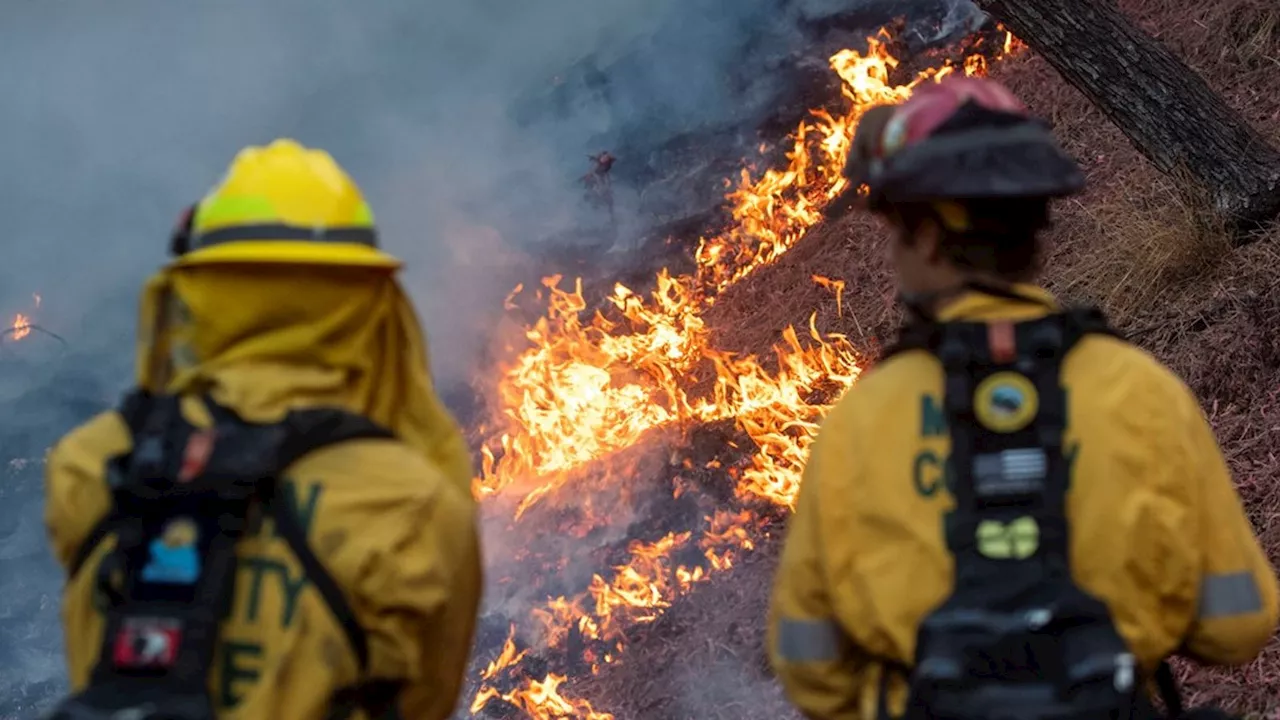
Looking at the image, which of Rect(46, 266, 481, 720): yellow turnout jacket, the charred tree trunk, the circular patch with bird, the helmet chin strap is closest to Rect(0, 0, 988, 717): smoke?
the charred tree trunk

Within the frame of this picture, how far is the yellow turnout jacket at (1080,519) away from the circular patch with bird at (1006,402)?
6cm

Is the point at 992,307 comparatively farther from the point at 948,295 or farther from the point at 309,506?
the point at 309,506

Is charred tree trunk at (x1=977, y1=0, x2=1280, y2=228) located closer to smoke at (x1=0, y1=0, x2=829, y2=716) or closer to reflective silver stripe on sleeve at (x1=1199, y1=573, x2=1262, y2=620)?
smoke at (x1=0, y1=0, x2=829, y2=716)

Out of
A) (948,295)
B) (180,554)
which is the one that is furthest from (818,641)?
(180,554)

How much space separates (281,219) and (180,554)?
0.54m

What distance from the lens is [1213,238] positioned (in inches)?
220

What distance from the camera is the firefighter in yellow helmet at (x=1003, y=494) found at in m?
1.82

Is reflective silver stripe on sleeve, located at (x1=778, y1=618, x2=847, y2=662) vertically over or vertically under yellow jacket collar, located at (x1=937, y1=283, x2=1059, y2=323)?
under

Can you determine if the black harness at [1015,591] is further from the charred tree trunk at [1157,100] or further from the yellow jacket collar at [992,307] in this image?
the charred tree trunk at [1157,100]

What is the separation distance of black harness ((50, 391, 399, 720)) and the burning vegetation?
3.56 meters

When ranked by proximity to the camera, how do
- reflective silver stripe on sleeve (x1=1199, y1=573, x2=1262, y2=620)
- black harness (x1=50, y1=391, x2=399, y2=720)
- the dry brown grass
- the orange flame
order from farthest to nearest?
the orange flame → the dry brown grass → reflective silver stripe on sleeve (x1=1199, y1=573, x2=1262, y2=620) → black harness (x1=50, y1=391, x2=399, y2=720)

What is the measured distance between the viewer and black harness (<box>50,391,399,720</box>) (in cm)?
179

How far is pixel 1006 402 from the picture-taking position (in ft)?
6.12

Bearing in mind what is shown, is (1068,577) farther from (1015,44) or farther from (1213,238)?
(1015,44)
